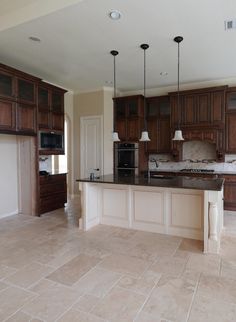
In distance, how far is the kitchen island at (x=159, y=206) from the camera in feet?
10.1

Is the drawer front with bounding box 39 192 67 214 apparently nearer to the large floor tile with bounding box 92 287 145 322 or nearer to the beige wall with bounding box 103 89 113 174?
the beige wall with bounding box 103 89 113 174

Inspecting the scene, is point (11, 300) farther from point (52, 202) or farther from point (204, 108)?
point (204, 108)

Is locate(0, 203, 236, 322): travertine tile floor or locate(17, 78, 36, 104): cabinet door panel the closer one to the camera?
locate(0, 203, 236, 322): travertine tile floor

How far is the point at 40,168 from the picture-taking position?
198 inches

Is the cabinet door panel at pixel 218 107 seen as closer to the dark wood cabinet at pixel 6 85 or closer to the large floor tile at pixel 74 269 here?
the large floor tile at pixel 74 269

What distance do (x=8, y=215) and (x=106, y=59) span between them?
3683 mm

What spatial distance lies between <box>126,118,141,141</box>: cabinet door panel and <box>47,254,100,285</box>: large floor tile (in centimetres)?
356

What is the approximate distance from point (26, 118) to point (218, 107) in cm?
409

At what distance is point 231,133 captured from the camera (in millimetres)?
5145

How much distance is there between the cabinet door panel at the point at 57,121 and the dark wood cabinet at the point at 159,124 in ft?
7.35

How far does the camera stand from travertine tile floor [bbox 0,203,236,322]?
195cm

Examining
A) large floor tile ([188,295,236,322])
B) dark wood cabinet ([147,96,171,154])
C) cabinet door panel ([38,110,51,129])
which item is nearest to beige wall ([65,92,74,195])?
cabinet door panel ([38,110,51,129])

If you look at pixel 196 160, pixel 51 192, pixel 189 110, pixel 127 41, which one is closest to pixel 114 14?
pixel 127 41

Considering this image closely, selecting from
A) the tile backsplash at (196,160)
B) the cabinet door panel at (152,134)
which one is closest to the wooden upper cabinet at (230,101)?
the tile backsplash at (196,160)
